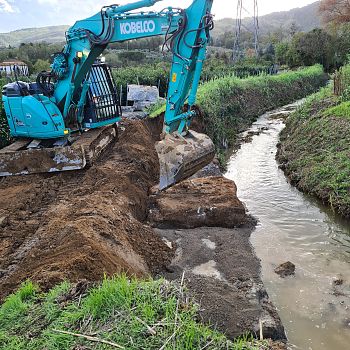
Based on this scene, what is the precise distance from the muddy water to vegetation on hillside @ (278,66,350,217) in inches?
14.6

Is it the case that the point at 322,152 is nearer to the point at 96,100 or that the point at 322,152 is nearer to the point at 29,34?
the point at 96,100

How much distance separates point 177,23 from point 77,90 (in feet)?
12.1

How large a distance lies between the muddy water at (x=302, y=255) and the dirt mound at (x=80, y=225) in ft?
6.97

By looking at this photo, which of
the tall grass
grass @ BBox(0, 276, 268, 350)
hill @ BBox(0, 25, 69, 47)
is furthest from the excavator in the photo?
hill @ BBox(0, 25, 69, 47)

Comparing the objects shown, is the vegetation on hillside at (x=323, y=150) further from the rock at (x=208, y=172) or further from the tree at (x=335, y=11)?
the tree at (x=335, y=11)

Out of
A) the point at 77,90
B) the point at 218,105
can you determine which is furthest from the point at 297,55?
the point at 77,90

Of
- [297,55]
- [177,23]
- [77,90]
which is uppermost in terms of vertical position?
[177,23]

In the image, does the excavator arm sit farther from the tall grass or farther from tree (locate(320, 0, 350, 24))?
tree (locate(320, 0, 350, 24))

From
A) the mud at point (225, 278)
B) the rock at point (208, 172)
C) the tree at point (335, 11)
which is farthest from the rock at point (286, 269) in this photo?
the tree at point (335, 11)

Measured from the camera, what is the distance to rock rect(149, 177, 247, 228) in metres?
8.28

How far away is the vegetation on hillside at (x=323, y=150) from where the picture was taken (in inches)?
397

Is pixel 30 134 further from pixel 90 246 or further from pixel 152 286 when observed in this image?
pixel 152 286

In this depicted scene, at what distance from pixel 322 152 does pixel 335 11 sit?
127 ft

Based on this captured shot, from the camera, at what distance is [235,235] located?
810cm
